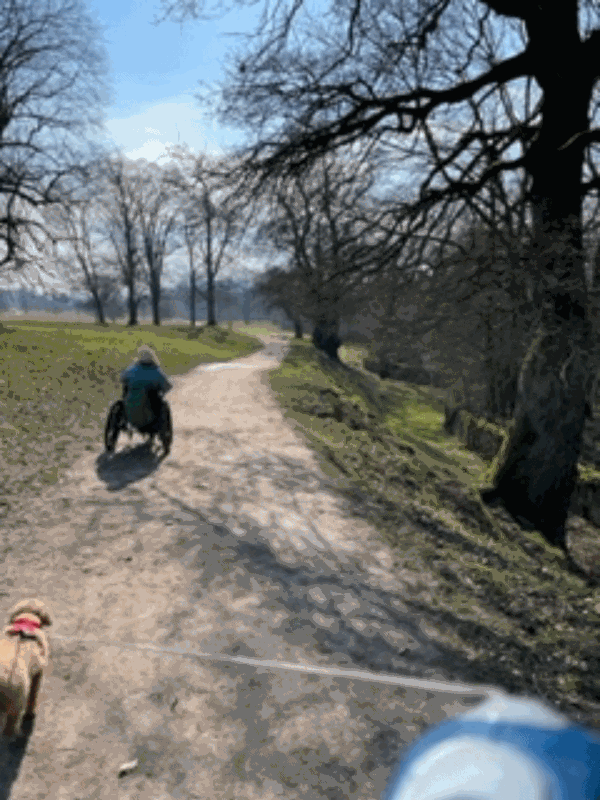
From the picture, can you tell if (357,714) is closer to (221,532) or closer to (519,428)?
(221,532)

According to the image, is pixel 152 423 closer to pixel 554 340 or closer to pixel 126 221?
pixel 554 340

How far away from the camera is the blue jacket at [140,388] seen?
7.97 m

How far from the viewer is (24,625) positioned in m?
3.09

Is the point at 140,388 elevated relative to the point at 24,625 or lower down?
elevated

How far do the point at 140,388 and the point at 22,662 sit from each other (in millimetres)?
5522

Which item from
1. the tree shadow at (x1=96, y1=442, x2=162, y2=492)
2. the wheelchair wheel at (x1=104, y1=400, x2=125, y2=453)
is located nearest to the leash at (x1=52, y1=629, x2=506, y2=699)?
the tree shadow at (x1=96, y1=442, x2=162, y2=492)

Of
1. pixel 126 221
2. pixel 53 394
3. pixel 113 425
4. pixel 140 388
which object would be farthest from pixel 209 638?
pixel 126 221

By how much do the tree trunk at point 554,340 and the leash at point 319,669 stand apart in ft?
10.9

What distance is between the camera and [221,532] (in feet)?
18.5

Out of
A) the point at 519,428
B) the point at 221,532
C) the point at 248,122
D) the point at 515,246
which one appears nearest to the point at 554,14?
the point at 515,246

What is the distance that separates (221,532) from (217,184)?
4.86 m

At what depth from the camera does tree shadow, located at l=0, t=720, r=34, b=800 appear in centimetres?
263

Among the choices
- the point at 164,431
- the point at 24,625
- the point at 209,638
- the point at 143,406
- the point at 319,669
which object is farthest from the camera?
the point at 164,431

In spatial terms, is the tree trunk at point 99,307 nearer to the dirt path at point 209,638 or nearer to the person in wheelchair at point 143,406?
the person in wheelchair at point 143,406
